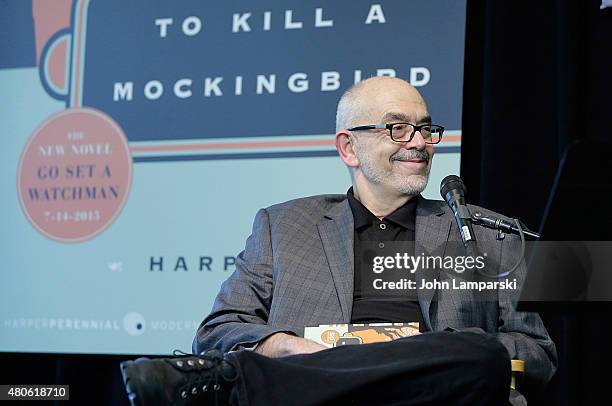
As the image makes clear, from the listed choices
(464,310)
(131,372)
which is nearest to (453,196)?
(464,310)

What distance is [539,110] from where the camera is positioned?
11.0 feet

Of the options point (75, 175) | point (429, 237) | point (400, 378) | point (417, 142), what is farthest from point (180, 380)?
point (75, 175)

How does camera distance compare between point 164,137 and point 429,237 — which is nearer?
point 429,237

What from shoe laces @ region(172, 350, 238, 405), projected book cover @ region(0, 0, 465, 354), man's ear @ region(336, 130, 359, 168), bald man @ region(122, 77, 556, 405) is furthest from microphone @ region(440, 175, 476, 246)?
projected book cover @ region(0, 0, 465, 354)

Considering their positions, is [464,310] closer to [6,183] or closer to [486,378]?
[486,378]

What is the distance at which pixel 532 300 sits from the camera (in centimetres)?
177

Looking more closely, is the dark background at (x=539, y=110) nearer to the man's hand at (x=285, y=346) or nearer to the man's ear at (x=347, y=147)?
the man's ear at (x=347, y=147)

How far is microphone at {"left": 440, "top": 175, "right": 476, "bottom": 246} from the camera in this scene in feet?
7.36

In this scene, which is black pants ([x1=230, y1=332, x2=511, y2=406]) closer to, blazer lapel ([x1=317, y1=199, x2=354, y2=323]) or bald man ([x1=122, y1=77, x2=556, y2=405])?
bald man ([x1=122, y1=77, x2=556, y2=405])

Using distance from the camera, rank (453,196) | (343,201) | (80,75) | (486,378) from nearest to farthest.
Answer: (486,378) < (453,196) < (343,201) < (80,75)

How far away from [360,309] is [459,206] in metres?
0.51

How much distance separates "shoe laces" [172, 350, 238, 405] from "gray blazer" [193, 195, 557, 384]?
431 mm

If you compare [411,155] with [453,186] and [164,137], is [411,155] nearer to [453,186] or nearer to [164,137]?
[453,186]

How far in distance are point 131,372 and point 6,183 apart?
7.11ft
